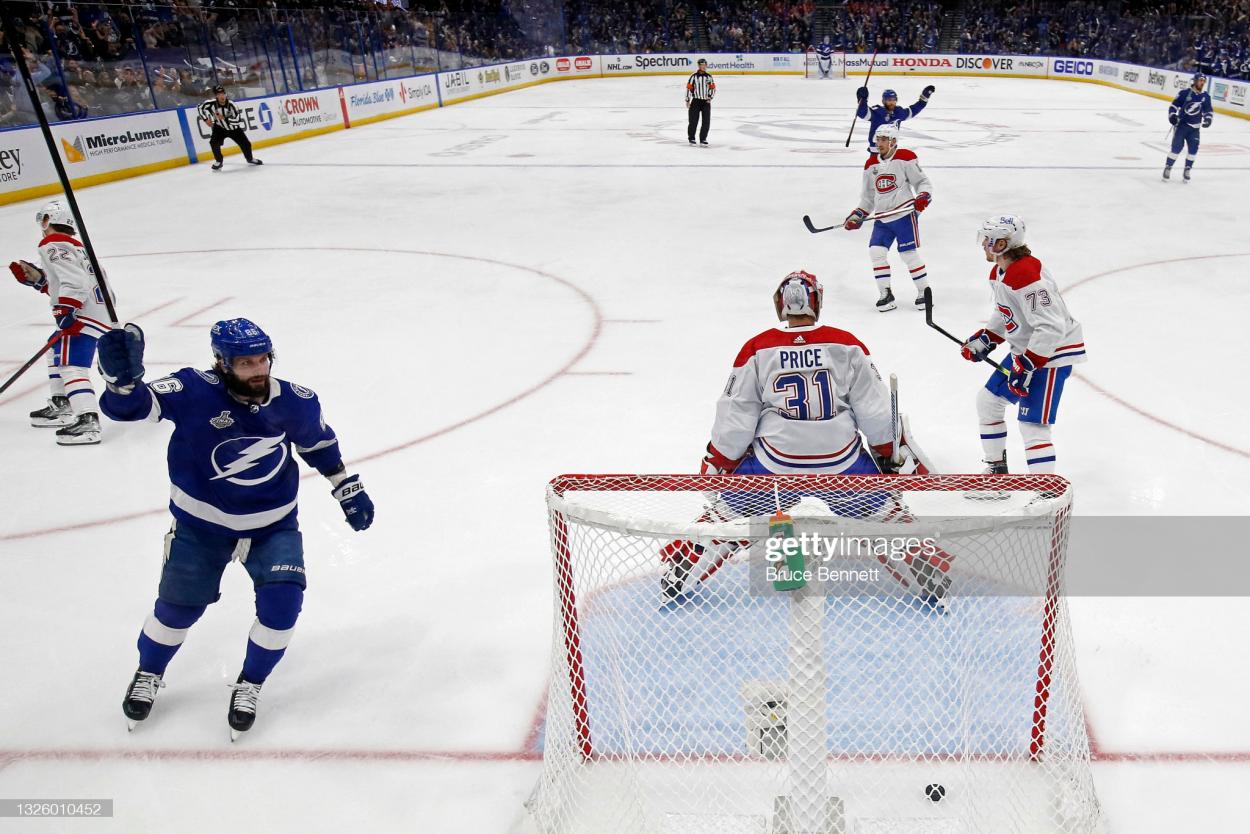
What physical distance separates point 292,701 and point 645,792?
3.78ft

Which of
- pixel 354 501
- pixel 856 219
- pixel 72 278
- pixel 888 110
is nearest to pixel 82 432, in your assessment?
pixel 72 278

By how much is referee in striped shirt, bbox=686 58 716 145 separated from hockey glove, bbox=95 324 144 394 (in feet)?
38.2

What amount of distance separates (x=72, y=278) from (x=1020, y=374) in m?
4.38

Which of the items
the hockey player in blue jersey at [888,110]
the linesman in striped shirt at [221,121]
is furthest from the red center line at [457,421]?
the linesman in striped shirt at [221,121]

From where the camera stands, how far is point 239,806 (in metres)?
2.22

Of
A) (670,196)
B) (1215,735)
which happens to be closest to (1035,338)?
(1215,735)

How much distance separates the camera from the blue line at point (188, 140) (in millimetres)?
13070

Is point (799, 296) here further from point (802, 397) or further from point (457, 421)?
point (457, 421)

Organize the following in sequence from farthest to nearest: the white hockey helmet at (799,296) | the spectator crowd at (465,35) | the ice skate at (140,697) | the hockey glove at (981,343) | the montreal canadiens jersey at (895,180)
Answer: the spectator crowd at (465,35), the montreal canadiens jersey at (895,180), the hockey glove at (981,343), the white hockey helmet at (799,296), the ice skate at (140,697)

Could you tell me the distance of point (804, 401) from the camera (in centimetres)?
262

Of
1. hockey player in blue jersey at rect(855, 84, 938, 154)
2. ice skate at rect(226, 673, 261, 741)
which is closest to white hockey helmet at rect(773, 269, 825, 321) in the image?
ice skate at rect(226, 673, 261, 741)

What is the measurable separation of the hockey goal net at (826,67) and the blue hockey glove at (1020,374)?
966 inches

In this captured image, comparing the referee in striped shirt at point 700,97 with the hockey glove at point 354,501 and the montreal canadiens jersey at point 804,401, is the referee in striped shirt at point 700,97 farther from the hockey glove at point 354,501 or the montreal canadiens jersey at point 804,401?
the hockey glove at point 354,501

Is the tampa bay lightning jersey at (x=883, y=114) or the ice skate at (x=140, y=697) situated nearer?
the ice skate at (x=140, y=697)
